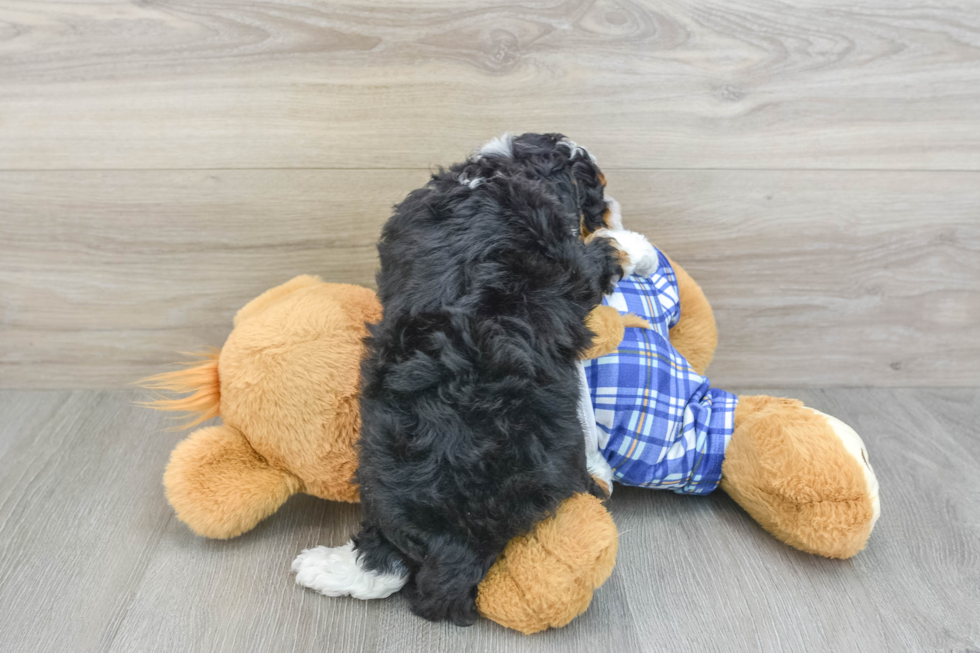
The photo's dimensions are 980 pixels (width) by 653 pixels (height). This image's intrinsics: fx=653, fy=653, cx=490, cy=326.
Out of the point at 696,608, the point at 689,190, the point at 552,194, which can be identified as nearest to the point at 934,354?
the point at 689,190

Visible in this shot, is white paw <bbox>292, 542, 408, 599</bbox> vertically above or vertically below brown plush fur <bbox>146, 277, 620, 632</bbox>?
below

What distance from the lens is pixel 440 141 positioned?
0.99 metres

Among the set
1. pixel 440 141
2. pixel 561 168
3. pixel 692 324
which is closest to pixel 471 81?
pixel 440 141

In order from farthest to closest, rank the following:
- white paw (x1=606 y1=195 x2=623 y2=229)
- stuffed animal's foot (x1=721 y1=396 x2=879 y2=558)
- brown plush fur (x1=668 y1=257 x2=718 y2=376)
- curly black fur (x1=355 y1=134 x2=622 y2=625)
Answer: brown plush fur (x1=668 y1=257 x2=718 y2=376)
white paw (x1=606 y1=195 x2=623 y2=229)
stuffed animal's foot (x1=721 y1=396 x2=879 y2=558)
curly black fur (x1=355 y1=134 x2=622 y2=625)

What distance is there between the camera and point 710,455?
0.83m

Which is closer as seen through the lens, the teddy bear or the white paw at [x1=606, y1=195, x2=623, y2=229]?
the teddy bear

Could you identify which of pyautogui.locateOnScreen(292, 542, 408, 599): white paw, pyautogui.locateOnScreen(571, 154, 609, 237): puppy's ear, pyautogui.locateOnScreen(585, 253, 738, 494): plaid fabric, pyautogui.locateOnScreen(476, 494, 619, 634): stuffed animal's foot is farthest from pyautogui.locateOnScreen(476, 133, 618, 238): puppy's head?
pyautogui.locateOnScreen(292, 542, 408, 599): white paw

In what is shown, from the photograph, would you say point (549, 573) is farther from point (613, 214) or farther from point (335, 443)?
point (613, 214)

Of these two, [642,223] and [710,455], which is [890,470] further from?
[642,223]

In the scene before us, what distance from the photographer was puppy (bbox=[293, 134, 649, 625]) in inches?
25.0

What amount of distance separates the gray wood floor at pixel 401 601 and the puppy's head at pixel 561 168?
0.40m

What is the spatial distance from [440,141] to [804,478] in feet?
2.21

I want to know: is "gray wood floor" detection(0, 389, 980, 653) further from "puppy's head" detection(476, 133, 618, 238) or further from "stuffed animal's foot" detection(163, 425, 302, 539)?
"puppy's head" detection(476, 133, 618, 238)

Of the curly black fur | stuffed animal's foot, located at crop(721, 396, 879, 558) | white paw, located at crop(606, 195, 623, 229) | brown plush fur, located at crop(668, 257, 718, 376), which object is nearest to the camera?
the curly black fur
